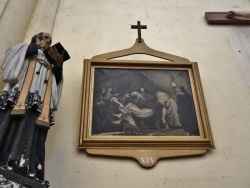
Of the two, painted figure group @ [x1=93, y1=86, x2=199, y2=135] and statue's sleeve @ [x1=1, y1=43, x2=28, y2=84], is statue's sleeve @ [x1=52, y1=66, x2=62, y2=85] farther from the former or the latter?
painted figure group @ [x1=93, y1=86, x2=199, y2=135]

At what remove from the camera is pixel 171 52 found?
376cm

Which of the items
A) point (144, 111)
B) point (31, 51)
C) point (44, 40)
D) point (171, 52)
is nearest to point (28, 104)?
point (31, 51)

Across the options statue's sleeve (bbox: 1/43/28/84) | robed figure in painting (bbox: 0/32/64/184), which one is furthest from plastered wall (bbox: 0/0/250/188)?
statue's sleeve (bbox: 1/43/28/84)

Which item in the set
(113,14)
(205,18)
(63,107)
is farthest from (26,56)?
(205,18)

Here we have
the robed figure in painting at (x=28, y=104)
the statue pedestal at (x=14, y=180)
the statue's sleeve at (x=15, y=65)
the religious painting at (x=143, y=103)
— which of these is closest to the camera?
the statue pedestal at (x=14, y=180)

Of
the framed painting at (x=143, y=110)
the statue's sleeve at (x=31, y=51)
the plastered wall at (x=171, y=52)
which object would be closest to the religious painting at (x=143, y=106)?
the framed painting at (x=143, y=110)

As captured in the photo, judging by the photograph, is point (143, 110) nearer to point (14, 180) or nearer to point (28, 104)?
point (28, 104)

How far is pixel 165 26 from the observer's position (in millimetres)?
4141

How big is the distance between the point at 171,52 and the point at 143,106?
0.95 metres

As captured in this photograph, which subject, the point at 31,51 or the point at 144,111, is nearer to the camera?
the point at 31,51

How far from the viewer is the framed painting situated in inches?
109

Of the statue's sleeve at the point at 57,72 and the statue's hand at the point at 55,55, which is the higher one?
the statue's hand at the point at 55,55

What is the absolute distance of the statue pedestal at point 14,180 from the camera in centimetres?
182

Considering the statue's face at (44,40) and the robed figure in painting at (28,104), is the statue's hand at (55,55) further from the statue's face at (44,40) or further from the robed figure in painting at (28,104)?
the statue's face at (44,40)
